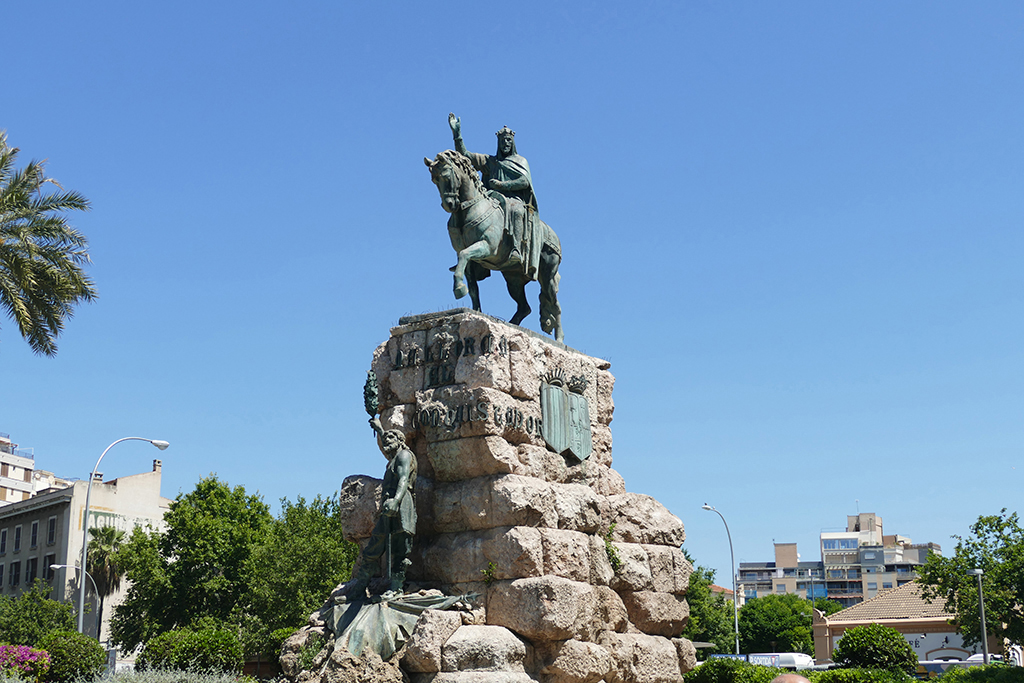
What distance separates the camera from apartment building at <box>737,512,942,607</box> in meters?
123

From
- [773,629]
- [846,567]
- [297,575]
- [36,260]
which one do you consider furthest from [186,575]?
[846,567]

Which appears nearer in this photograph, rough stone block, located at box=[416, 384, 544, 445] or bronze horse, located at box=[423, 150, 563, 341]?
rough stone block, located at box=[416, 384, 544, 445]

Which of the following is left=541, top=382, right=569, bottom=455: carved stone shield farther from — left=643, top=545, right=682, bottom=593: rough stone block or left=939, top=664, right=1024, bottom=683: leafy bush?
left=939, top=664, right=1024, bottom=683: leafy bush

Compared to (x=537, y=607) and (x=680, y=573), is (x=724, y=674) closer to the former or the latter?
(x=680, y=573)

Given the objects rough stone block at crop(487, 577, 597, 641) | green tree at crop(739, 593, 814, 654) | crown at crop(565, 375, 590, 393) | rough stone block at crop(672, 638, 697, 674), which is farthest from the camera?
green tree at crop(739, 593, 814, 654)

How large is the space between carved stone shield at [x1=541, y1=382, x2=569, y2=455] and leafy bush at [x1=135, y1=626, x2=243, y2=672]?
247 inches

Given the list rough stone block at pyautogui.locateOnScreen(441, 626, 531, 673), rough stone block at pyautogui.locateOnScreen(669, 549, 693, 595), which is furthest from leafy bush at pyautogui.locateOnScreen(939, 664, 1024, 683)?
rough stone block at pyautogui.locateOnScreen(441, 626, 531, 673)

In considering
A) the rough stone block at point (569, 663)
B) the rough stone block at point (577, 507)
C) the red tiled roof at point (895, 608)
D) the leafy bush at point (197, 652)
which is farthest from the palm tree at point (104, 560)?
the rough stone block at point (569, 663)

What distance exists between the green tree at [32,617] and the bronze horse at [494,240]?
34372 millimetres

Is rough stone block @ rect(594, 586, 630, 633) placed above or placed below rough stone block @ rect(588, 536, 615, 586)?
below

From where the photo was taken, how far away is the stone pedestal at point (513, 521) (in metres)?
14.3

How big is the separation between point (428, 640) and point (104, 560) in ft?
153

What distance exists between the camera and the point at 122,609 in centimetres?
4488

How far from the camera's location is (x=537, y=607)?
14211 mm
